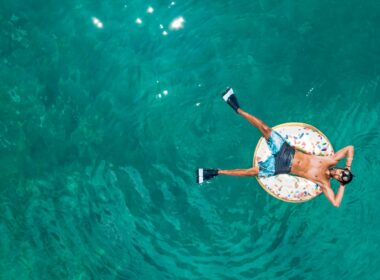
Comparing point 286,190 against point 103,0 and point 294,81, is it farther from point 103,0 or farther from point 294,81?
point 103,0

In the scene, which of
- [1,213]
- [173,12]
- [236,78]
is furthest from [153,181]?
[1,213]

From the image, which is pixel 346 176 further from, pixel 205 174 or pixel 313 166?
pixel 205 174

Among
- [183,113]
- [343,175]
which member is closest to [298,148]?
[343,175]

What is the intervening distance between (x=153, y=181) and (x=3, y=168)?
19.5 ft

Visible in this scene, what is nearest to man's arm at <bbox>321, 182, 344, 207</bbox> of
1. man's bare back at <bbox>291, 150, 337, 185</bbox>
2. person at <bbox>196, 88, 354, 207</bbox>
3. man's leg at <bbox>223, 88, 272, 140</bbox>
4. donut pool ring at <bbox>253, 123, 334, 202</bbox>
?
person at <bbox>196, 88, 354, 207</bbox>

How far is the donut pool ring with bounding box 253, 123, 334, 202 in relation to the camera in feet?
27.4

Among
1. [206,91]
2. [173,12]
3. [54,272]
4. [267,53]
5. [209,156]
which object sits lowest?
[54,272]

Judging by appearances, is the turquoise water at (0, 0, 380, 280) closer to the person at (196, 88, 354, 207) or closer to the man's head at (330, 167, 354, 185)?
the person at (196, 88, 354, 207)

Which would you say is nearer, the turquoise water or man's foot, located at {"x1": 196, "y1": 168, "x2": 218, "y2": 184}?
man's foot, located at {"x1": 196, "y1": 168, "x2": 218, "y2": 184}

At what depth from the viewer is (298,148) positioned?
8.27 m

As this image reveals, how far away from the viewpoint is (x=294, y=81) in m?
10.1

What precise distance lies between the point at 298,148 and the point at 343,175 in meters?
1.80

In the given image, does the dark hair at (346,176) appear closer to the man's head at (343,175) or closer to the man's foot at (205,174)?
the man's head at (343,175)

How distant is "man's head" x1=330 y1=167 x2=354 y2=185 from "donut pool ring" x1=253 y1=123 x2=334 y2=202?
57.7 inches
